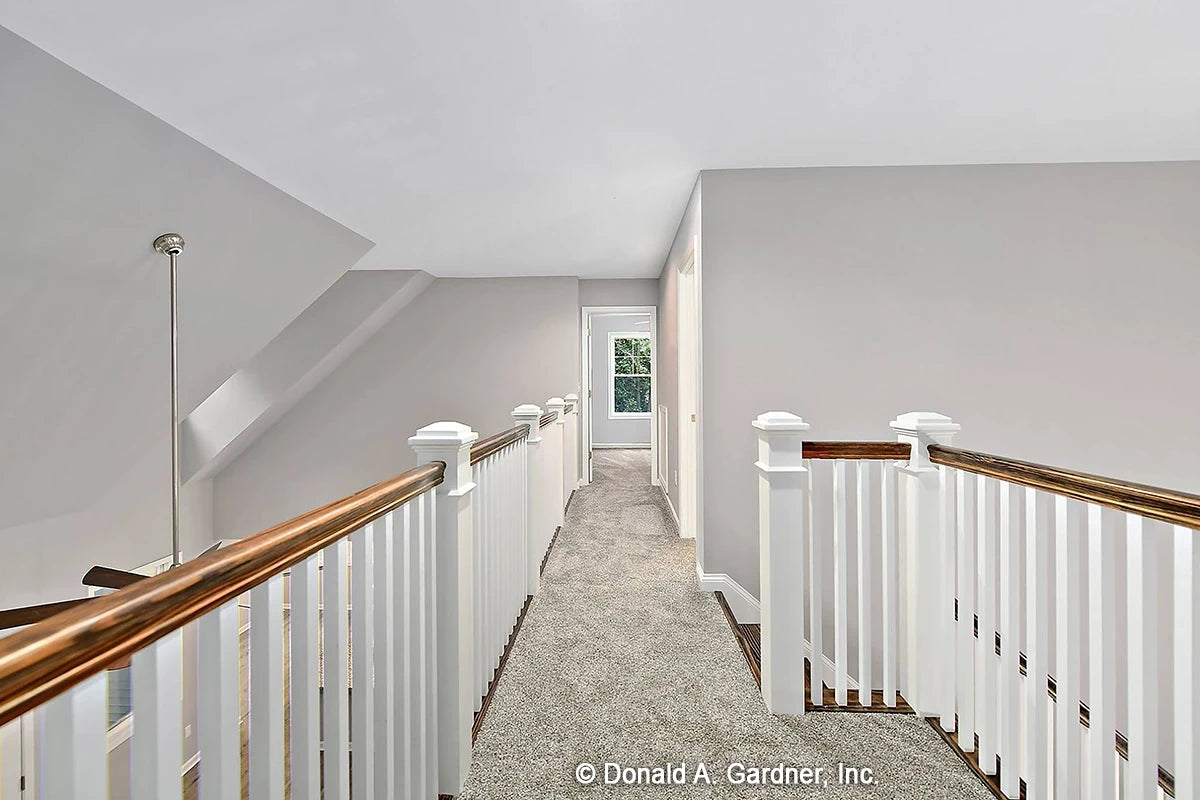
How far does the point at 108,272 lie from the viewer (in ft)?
8.98

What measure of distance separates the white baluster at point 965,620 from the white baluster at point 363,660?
1559mm

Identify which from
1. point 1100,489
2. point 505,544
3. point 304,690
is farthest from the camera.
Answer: point 505,544

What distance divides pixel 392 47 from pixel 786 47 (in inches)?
51.7

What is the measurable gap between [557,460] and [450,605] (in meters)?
2.81

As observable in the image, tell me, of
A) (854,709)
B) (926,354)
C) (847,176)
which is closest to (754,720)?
(854,709)

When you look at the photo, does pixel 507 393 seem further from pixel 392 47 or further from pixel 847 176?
pixel 392 47

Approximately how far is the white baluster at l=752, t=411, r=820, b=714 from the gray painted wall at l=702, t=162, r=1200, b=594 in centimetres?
123

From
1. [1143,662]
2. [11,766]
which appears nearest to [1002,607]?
[1143,662]

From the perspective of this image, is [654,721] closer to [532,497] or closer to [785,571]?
[785,571]

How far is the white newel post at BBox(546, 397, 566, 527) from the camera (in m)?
4.16

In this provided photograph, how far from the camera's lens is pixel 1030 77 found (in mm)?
2311

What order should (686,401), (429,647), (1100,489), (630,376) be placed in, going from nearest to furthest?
(1100,489), (429,647), (686,401), (630,376)

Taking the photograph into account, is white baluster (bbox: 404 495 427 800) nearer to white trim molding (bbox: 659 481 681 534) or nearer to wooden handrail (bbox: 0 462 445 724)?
wooden handrail (bbox: 0 462 445 724)

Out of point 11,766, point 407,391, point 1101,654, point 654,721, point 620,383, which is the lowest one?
point 11,766
